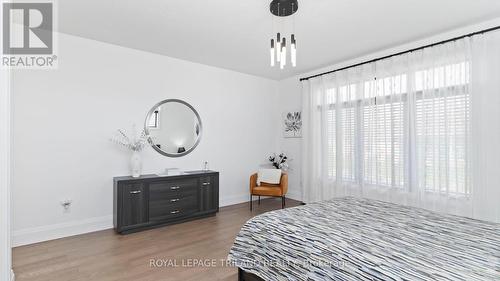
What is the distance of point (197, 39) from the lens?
3.38 metres

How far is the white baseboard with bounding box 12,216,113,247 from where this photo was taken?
2.88 m

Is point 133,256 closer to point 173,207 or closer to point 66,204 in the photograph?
point 173,207

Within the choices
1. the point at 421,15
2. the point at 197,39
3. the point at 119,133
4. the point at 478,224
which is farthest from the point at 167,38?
the point at 478,224

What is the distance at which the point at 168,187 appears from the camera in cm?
363

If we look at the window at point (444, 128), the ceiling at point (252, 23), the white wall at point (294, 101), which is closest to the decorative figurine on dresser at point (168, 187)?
the ceiling at point (252, 23)

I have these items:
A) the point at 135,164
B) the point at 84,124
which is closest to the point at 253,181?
the point at 135,164

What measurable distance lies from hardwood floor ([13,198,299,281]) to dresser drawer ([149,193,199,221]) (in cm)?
19

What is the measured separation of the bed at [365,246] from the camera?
131cm

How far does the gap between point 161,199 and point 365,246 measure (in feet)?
9.47

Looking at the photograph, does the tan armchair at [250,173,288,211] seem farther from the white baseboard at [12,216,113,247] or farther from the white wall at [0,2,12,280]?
the white wall at [0,2,12,280]

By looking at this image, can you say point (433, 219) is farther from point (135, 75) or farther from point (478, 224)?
point (135, 75)

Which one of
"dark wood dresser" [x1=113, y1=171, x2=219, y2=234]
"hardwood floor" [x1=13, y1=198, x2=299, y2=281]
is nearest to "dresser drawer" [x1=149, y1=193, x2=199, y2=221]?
"dark wood dresser" [x1=113, y1=171, x2=219, y2=234]

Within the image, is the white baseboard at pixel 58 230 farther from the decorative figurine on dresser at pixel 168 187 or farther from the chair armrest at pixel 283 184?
the chair armrest at pixel 283 184

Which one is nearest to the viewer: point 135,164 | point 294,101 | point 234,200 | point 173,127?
point 135,164
